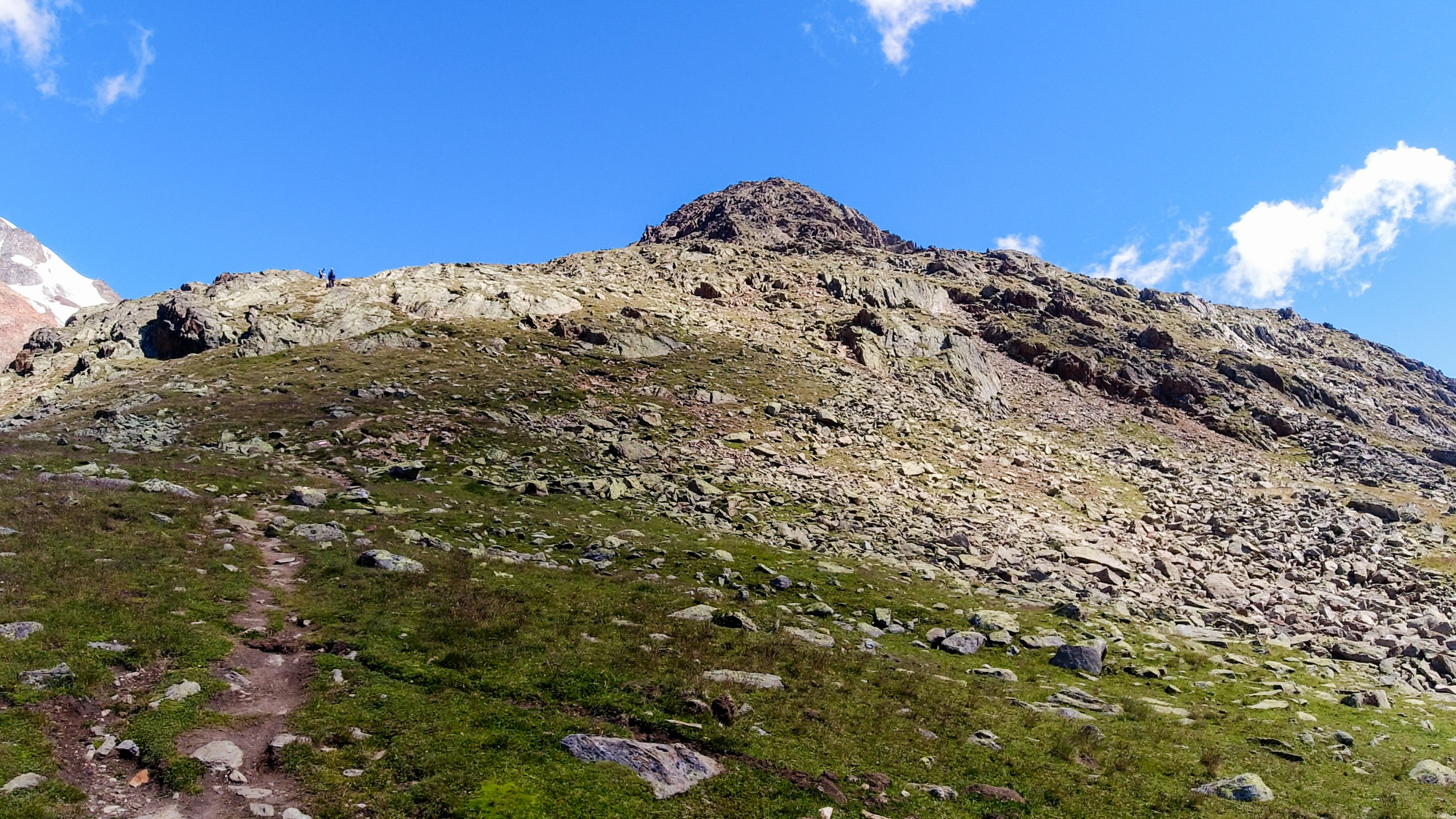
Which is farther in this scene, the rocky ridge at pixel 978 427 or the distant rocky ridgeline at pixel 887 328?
the distant rocky ridgeline at pixel 887 328

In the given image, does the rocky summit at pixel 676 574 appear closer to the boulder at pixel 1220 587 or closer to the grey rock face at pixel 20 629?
the grey rock face at pixel 20 629

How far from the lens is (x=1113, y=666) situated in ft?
72.0

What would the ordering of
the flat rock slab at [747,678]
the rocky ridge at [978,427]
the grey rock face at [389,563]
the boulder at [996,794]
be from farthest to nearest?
the rocky ridge at [978,427] → the grey rock face at [389,563] → the flat rock slab at [747,678] → the boulder at [996,794]

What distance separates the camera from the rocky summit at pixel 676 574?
13.0 meters

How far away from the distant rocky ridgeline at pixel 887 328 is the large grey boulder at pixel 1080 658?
44.0 meters

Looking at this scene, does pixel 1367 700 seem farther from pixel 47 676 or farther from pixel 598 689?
pixel 47 676

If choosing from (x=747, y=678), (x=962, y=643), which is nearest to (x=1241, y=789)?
(x=962, y=643)

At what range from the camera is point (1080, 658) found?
21.6 metres

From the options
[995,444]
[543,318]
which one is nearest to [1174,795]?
[995,444]

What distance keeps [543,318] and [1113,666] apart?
60581 mm

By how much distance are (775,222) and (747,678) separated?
150 m

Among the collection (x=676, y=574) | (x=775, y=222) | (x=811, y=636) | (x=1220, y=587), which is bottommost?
(x=811, y=636)

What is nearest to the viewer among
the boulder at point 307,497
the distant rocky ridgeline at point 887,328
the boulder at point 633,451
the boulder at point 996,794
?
the boulder at point 996,794

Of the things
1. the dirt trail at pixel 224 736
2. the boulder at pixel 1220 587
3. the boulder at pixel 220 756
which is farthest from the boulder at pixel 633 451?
the boulder at pixel 1220 587
